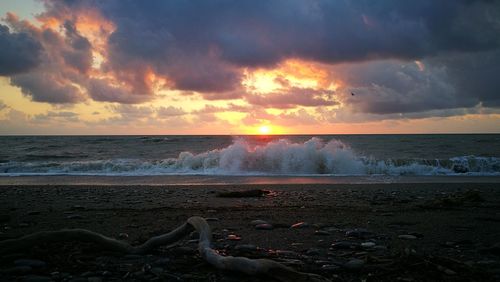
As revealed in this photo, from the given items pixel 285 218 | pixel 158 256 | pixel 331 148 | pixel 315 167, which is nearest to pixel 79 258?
Result: pixel 158 256

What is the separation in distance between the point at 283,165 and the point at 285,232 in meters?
14.1

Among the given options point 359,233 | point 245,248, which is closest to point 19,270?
point 245,248

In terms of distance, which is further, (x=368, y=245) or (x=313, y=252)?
(x=368, y=245)

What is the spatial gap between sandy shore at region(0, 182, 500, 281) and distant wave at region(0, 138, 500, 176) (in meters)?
8.03

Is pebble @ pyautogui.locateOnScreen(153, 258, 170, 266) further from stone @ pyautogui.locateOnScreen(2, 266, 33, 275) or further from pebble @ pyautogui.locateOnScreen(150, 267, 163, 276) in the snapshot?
stone @ pyautogui.locateOnScreen(2, 266, 33, 275)

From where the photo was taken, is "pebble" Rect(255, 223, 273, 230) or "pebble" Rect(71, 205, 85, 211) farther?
"pebble" Rect(71, 205, 85, 211)

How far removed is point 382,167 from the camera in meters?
18.2

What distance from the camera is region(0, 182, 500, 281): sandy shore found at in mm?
3420

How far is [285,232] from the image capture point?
5.25 meters

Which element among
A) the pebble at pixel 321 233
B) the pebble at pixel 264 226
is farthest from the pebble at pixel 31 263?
the pebble at pixel 321 233

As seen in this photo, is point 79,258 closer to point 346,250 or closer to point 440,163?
point 346,250

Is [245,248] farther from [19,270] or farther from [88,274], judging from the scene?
[19,270]

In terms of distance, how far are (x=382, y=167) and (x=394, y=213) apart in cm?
1201

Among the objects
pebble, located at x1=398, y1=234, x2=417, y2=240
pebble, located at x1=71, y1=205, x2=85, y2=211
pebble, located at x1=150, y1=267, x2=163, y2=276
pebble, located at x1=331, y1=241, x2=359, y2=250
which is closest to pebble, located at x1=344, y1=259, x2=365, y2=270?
pebble, located at x1=331, y1=241, x2=359, y2=250
